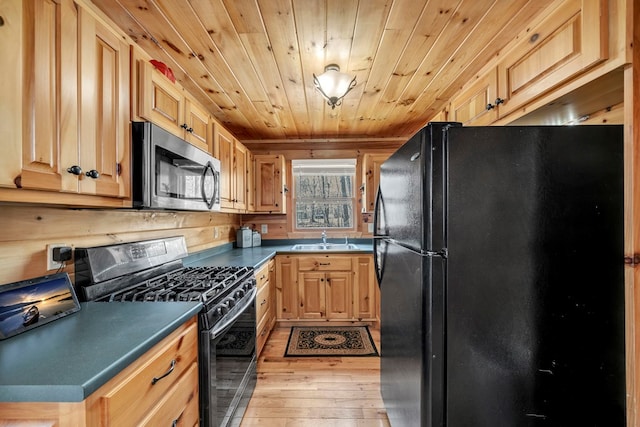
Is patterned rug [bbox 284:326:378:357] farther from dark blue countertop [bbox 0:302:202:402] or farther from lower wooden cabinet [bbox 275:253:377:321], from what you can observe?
dark blue countertop [bbox 0:302:202:402]

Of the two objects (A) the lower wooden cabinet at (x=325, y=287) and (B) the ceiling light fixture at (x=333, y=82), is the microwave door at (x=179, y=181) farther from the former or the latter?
(A) the lower wooden cabinet at (x=325, y=287)

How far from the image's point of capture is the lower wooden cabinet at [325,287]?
318 centimetres

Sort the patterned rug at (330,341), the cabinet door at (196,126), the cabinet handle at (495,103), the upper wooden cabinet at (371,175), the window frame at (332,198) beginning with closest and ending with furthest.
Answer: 1. the cabinet handle at (495,103)
2. the cabinet door at (196,126)
3. the patterned rug at (330,341)
4. the upper wooden cabinet at (371,175)
5. the window frame at (332,198)

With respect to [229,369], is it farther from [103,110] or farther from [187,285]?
[103,110]

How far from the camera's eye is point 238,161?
288 centimetres

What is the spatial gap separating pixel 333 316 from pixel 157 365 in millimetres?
2428

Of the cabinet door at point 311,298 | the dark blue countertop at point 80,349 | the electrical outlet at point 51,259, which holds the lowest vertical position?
the cabinet door at point 311,298

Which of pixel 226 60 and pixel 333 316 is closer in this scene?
pixel 226 60

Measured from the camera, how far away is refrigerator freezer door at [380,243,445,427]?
3.46 ft

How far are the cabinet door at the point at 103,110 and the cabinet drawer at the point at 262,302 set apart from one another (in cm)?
148

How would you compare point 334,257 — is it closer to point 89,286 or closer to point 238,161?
point 238,161

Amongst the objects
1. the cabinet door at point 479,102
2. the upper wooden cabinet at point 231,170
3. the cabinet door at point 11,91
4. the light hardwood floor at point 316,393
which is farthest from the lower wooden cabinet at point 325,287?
the cabinet door at point 11,91

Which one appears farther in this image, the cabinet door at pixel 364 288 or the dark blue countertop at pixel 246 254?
the cabinet door at pixel 364 288

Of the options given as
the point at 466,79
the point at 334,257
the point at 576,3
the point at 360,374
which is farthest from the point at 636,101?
the point at 334,257
